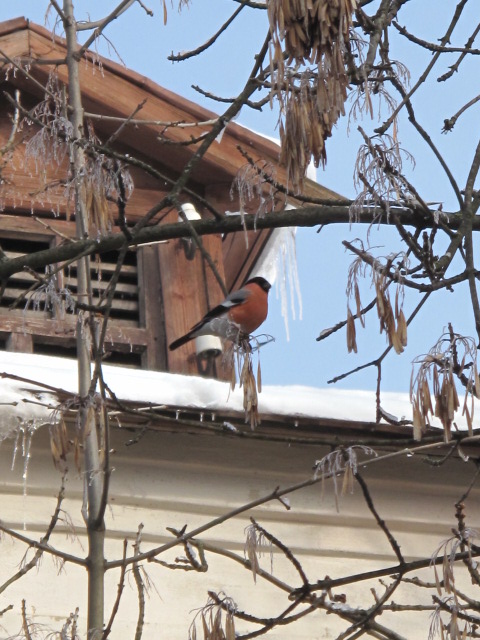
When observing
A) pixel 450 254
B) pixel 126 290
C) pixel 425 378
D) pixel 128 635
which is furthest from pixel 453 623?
pixel 126 290

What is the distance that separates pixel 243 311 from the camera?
730cm

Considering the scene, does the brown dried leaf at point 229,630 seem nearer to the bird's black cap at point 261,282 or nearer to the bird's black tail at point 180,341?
the bird's black tail at point 180,341

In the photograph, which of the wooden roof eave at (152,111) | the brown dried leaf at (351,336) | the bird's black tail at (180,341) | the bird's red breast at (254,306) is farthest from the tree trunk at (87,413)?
the bird's red breast at (254,306)

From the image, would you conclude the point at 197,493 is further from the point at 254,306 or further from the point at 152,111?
the point at 254,306

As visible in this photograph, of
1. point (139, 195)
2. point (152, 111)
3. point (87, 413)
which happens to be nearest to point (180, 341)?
point (139, 195)

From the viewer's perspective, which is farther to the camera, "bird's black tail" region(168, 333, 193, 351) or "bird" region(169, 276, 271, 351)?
"bird's black tail" region(168, 333, 193, 351)

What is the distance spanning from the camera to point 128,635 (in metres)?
5.44

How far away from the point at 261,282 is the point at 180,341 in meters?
1.83

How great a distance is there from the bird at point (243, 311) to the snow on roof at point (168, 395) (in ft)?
0.90

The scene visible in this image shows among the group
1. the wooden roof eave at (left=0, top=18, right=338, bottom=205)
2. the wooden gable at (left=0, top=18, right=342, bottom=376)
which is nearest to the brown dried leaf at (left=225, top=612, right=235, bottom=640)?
the wooden gable at (left=0, top=18, right=342, bottom=376)

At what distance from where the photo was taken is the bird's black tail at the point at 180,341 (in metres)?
7.27

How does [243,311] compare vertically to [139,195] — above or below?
below

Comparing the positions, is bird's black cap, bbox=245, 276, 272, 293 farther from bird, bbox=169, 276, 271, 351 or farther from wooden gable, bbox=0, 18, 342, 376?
wooden gable, bbox=0, 18, 342, 376

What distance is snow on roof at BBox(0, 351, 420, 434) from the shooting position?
213 inches
